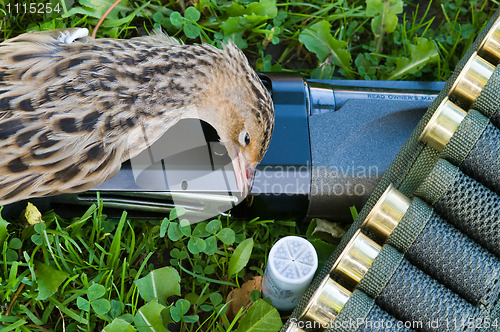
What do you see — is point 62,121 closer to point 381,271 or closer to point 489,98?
point 381,271

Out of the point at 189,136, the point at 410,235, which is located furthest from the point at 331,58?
the point at 410,235

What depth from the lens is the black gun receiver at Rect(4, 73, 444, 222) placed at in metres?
2.79

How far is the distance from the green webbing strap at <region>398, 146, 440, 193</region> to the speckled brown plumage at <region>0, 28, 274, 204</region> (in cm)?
65

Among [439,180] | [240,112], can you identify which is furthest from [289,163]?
[439,180]

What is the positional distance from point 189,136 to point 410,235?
1.11 metres

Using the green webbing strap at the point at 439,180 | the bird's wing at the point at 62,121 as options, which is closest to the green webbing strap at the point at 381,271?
the green webbing strap at the point at 439,180

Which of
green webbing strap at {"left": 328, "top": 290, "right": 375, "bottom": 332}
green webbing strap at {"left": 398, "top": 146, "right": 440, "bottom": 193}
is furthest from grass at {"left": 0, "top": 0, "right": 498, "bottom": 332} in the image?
green webbing strap at {"left": 398, "top": 146, "right": 440, "bottom": 193}

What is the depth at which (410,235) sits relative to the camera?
7.84 feet

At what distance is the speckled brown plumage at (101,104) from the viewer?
2.54 metres

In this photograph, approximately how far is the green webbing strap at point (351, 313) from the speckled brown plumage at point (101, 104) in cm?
77

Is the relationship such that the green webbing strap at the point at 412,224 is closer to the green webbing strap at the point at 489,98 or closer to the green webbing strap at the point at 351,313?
the green webbing strap at the point at 351,313

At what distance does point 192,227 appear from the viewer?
3047mm

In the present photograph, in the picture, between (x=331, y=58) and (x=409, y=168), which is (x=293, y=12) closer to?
(x=331, y=58)

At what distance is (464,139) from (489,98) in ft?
0.69
